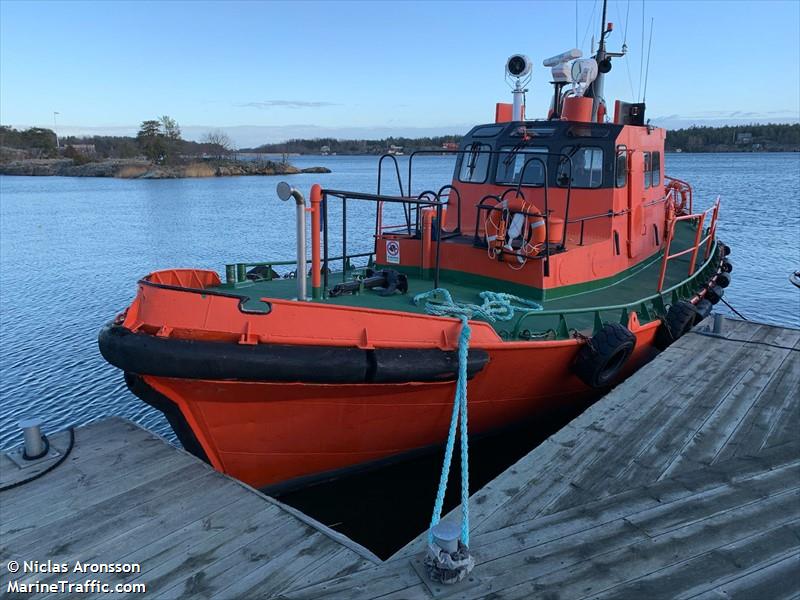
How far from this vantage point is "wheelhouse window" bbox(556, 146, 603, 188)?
746 centimetres

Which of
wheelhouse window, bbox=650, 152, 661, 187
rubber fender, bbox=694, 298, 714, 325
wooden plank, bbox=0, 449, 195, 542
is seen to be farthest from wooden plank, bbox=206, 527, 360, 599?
wheelhouse window, bbox=650, 152, 661, 187

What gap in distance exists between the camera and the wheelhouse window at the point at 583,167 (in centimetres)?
746

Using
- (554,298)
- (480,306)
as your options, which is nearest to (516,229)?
(554,298)

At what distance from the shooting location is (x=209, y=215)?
33.7 m

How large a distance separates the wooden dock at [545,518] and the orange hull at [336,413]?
1.38 feet

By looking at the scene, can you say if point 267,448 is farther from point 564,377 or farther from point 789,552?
point 789,552

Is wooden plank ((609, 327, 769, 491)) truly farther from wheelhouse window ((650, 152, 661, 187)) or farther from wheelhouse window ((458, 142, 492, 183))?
wheelhouse window ((458, 142, 492, 183))

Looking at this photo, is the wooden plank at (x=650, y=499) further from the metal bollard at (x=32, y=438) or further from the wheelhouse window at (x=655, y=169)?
the wheelhouse window at (x=655, y=169)

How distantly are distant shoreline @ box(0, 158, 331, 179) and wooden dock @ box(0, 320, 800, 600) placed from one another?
76003mm

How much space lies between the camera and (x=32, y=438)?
16.4 feet

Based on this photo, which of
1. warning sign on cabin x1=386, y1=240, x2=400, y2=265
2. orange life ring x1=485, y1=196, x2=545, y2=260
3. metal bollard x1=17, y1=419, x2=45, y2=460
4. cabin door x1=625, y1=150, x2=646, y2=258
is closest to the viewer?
metal bollard x1=17, y1=419, x2=45, y2=460

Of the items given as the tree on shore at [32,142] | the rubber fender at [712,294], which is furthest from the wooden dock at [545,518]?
the tree on shore at [32,142]

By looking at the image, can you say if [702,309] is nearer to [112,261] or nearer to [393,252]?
[393,252]

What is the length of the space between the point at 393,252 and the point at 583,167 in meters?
2.70
